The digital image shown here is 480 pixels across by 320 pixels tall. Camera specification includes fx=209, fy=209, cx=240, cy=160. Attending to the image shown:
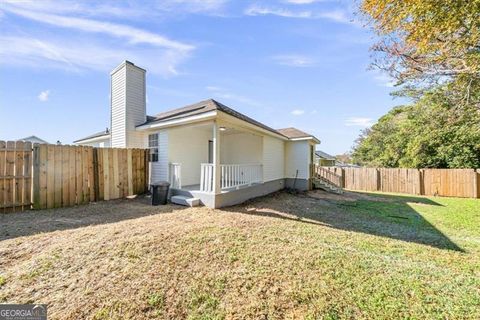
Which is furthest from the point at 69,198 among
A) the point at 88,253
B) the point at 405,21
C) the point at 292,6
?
the point at 405,21

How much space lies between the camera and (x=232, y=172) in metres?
8.33

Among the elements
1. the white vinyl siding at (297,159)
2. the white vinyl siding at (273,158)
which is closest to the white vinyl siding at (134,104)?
the white vinyl siding at (273,158)

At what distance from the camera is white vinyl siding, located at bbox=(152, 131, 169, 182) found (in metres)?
8.46

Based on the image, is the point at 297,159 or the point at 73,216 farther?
the point at 297,159

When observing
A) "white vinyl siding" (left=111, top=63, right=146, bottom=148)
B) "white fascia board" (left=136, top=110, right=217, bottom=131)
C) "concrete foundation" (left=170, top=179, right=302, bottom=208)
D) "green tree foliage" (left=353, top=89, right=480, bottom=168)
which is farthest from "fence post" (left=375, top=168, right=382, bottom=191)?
"white vinyl siding" (left=111, top=63, right=146, bottom=148)

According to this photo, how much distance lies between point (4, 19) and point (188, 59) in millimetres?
5804

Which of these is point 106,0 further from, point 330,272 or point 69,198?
point 330,272

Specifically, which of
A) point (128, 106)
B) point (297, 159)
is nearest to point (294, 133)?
point (297, 159)

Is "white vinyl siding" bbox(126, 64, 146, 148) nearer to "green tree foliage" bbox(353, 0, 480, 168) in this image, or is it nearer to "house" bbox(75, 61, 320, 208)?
"house" bbox(75, 61, 320, 208)

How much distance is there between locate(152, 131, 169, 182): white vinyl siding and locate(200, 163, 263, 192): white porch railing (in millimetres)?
1999

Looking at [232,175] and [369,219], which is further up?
[232,175]

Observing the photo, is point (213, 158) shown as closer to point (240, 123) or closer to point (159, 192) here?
point (240, 123)

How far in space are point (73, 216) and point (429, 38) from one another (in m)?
9.90

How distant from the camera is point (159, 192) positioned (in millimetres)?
7395
